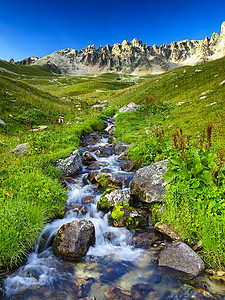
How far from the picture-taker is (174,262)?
17.6 feet

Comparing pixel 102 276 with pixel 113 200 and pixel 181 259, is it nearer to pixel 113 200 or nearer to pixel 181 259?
pixel 181 259

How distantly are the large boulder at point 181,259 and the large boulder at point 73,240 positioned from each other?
2.50 metres

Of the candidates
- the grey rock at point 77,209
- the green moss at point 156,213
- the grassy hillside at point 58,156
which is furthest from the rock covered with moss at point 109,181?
the green moss at point 156,213

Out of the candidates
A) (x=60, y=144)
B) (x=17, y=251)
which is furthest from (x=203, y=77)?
(x=17, y=251)

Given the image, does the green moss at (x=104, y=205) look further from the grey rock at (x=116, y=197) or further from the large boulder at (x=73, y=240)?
the large boulder at (x=73, y=240)

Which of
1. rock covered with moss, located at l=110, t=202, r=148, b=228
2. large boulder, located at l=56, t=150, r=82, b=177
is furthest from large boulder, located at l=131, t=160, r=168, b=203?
large boulder, located at l=56, t=150, r=82, b=177

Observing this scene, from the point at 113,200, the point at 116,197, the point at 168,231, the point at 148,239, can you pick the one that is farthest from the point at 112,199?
the point at 168,231

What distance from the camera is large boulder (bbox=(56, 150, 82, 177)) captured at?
10.5 meters

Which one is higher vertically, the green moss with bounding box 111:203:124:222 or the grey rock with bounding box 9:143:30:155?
the grey rock with bounding box 9:143:30:155

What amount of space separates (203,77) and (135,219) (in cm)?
2749

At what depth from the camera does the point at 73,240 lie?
19.8 ft

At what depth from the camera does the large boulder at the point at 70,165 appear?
34.4ft

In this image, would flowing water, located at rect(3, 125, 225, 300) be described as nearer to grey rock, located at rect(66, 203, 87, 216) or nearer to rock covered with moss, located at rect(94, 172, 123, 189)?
grey rock, located at rect(66, 203, 87, 216)

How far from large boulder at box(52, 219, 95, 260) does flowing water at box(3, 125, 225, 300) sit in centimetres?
22
